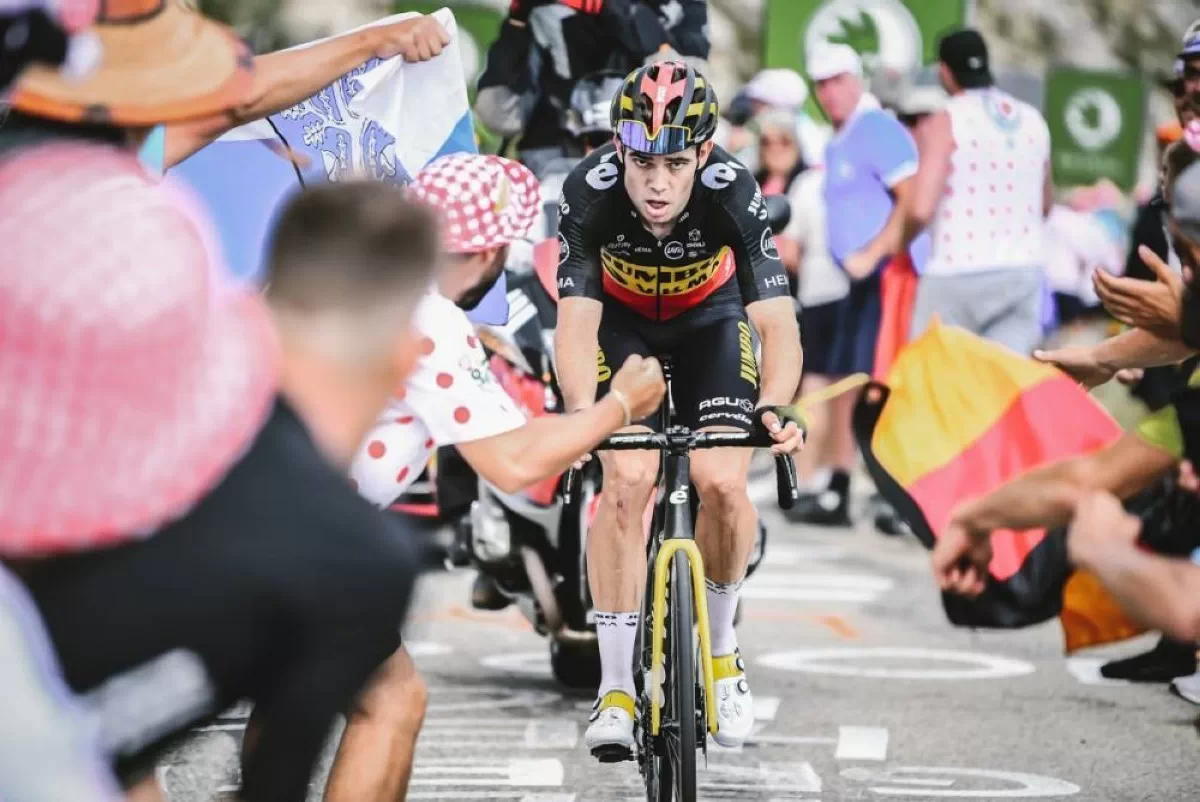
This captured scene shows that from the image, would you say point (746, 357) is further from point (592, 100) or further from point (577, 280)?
point (592, 100)

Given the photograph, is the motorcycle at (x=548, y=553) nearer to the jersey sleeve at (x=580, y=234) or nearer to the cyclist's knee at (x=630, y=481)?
the jersey sleeve at (x=580, y=234)

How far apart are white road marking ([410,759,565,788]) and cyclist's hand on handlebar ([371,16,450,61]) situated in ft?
7.64

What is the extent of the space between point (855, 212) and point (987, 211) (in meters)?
1.97

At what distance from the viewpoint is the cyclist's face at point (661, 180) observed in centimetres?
682

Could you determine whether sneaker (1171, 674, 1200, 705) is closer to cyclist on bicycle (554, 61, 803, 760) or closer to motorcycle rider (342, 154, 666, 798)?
cyclist on bicycle (554, 61, 803, 760)

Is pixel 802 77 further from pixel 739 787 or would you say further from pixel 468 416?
pixel 468 416

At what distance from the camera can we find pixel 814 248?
50.8ft

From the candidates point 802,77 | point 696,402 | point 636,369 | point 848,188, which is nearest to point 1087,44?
point 802,77

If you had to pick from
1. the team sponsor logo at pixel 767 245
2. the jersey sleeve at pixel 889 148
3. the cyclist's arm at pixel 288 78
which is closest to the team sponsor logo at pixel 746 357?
the team sponsor logo at pixel 767 245

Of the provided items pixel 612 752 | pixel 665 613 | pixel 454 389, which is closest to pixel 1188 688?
pixel 612 752

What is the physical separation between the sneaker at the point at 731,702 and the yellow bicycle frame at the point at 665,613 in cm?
43

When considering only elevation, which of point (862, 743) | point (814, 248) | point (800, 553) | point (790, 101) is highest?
point (862, 743)

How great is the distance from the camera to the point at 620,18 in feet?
33.2

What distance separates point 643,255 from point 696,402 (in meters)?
0.53
